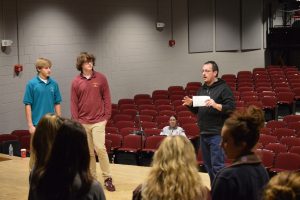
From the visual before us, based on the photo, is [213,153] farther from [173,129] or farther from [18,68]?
[18,68]

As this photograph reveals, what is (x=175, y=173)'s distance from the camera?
7.97 feet

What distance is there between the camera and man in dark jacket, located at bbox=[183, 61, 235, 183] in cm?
460

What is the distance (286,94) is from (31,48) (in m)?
5.79

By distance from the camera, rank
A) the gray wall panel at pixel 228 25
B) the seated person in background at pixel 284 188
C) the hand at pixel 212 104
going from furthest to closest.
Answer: the gray wall panel at pixel 228 25, the hand at pixel 212 104, the seated person in background at pixel 284 188

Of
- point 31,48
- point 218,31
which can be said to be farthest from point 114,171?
point 218,31

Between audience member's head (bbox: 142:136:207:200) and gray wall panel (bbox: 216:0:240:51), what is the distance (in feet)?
44.2

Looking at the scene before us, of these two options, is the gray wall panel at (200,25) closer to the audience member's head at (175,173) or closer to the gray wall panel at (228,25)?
the gray wall panel at (228,25)

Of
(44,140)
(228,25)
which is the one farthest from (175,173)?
(228,25)

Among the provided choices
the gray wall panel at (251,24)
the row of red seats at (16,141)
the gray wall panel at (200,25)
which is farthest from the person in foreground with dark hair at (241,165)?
the gray wall panel at (251,24)

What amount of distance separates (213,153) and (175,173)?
2.24m

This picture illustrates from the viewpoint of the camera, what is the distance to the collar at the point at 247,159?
2502 mm

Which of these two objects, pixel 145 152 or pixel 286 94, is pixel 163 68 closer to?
pixel 286 94

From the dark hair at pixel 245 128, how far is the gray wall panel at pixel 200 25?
1219 centimetres

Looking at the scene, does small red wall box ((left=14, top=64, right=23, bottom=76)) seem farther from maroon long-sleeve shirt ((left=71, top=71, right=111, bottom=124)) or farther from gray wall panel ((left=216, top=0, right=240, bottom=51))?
gray wall panel ((left=216, top=0, right=240, bottom=51))
